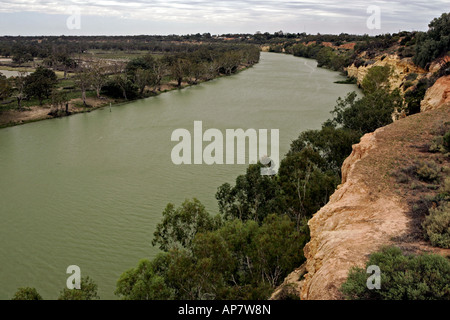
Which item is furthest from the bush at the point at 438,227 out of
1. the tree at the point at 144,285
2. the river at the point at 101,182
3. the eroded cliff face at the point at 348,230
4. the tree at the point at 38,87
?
the tree at the point at 38,87

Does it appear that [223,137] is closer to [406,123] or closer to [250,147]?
[250,147]

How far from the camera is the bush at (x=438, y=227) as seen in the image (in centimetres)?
803

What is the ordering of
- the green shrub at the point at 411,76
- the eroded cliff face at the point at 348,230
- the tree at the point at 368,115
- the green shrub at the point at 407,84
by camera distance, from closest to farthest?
the eroded cliff face at the point at 348,230
the tree at the point at 368,115
the green shrub at the point at 407,84
the green shrub at the point at 411,76

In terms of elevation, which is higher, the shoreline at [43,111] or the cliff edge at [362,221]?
the shoreline at [43,111]

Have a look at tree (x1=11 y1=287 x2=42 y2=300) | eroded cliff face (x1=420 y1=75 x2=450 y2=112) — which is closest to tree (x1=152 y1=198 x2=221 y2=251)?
tree (x1=11 y1=287 x2=42 y2=300)

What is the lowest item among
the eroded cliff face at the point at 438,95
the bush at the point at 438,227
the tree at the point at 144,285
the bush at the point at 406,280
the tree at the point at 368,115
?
the tree at the point at 144,285

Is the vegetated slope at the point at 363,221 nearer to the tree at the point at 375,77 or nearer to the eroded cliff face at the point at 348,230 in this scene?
the eroded cliff face at the point at 348,230

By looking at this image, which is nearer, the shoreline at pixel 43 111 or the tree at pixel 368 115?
the tree at pixel 368 115

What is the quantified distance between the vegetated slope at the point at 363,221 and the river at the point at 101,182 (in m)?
8.62

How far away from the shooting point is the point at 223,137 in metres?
33.0

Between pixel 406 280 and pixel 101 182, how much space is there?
2077 cm

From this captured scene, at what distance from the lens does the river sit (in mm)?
15773

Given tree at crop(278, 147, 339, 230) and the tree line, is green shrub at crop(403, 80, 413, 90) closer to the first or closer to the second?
tree at crop(278, 147, 339, 230)

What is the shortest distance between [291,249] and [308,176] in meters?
6.00
